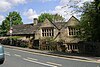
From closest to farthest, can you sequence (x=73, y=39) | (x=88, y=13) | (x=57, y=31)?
1. (x=88, y=13)
2. (x=73, y=39)
3. (x=57, y=31)

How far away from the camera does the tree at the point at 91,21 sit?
25.7 m

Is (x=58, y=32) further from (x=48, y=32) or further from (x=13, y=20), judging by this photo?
(x=13, y=20)

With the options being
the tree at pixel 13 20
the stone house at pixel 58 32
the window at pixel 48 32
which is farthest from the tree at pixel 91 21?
the tree at pixel 13 20

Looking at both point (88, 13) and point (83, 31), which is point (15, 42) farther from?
point (88, 13)

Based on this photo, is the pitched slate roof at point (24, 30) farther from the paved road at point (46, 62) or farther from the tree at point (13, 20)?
the tree at point (13, 20)

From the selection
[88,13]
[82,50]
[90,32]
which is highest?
[88,13]

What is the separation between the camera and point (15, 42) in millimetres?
44469

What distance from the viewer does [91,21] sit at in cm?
2684

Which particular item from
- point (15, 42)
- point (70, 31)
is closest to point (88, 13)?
point (70, 31)

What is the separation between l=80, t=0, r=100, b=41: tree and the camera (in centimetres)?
2572

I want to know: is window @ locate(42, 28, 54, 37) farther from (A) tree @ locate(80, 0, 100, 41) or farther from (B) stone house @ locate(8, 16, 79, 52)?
(A) tree @ locate(80, 0, 100, 41)

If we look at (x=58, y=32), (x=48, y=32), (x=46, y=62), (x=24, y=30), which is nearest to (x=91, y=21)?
(x=46, y=62)

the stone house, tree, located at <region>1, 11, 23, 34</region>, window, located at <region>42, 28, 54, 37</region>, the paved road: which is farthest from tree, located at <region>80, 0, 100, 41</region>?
tree, located at <region>1, 11, 23, 34</region>

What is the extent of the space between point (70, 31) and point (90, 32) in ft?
39.8
